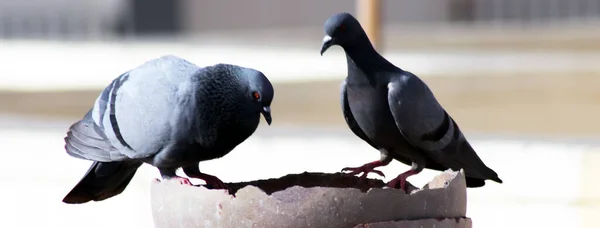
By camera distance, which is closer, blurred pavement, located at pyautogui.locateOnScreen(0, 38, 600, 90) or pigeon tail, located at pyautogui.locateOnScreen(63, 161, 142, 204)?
pigeon tail, located at pyautogui.locateOnScreen(63, 161, 142, 204)

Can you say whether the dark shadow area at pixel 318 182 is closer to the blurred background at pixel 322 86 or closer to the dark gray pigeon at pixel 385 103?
the dark gray pigeon at pixel 385 103

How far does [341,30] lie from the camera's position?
305 centimetres

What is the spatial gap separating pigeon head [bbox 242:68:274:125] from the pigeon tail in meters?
0.54

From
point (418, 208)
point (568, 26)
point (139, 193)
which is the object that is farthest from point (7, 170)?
point (568, 26)

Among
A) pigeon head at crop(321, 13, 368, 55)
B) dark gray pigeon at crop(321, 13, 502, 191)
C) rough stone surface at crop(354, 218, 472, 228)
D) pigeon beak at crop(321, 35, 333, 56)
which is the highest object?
pigeon head at crop(321, 13, 368, 55)

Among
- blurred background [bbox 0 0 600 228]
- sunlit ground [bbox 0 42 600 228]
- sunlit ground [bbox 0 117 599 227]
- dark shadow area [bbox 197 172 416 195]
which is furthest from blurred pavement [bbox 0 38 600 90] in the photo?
dark shadow area [bbox 197 172 416 195]

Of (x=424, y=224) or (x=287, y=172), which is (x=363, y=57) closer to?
(x=424, y=224)

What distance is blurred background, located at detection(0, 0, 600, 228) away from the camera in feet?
16.7

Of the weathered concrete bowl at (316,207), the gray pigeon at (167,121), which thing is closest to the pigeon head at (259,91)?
the gray pigeon at (167,121)

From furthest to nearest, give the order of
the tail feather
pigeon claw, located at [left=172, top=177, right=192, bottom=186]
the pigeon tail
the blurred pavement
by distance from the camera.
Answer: the blurred pavement, the pigeon tail, the tail feather, pigeon claw, located at [left=172, top=177, right=192, bottom=186]

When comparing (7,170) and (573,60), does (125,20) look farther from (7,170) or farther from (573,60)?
(7,170)

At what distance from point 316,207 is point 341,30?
514mm

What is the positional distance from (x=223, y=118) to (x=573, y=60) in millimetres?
8167

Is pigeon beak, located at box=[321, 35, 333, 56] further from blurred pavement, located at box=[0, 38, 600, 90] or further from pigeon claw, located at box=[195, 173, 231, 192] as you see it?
blurred pavement, located at box=[0, 38, 600, 90]
